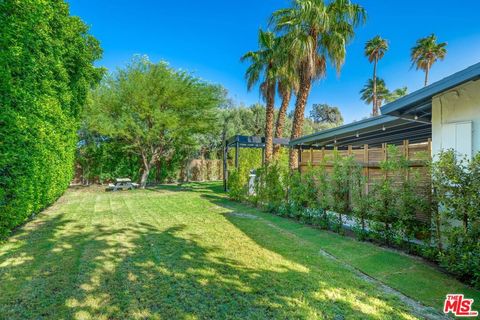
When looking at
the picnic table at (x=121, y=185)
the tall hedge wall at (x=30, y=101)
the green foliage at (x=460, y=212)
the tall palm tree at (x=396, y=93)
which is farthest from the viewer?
the tall palm tree at (x=396, y=93)

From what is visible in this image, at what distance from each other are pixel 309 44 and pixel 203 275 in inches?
393

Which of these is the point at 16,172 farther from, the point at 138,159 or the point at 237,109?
the point at 237,109

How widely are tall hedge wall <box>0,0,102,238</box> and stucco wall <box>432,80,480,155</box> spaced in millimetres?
Result: 7731

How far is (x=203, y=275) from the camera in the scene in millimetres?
3531

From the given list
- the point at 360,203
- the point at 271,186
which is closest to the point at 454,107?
the point at 360,203

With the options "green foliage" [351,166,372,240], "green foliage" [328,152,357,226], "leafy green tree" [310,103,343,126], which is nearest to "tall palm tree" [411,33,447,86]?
"leafy green tree" [310,103,343,126]

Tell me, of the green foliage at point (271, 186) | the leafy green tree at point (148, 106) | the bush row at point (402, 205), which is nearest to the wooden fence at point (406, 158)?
the bush row at point (402, 205)

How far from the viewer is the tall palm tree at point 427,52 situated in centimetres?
2517

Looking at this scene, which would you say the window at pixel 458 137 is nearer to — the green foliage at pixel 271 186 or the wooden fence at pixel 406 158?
the wooden fence at pixel 406 158

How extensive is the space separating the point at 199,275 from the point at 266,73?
39.7ft

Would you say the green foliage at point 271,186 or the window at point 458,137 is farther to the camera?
the green foliage at point 271,186

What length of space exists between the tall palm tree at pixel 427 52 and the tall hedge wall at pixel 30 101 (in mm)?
30696
